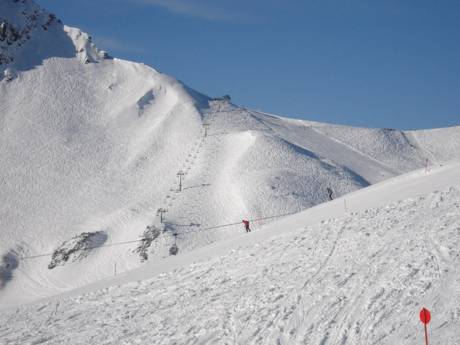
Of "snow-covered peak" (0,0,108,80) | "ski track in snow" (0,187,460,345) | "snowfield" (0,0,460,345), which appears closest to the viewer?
"ski track in snow" (0,187,460,345)

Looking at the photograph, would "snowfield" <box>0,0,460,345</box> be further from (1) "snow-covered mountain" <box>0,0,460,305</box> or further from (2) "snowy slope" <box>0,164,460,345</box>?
(1) "snow-covered mountain" <box>0,0,460,305</box>

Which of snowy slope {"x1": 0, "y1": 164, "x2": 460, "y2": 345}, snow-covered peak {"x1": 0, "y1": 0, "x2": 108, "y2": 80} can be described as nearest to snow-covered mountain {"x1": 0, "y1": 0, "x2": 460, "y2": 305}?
snow-covered peak {"x1": 0, "y1": 0, "x2": 108, "y2": 80}

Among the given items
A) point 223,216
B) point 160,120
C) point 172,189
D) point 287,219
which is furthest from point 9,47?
point 287,219

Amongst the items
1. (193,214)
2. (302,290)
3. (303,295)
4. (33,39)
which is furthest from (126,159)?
(303,295)

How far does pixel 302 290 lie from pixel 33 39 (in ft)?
272

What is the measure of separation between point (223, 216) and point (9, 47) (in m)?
53.4

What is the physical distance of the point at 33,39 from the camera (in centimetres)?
8769

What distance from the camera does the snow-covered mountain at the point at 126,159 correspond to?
147 feet

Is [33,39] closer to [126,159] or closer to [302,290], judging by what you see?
[126,159]

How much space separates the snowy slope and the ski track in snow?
0.13ft

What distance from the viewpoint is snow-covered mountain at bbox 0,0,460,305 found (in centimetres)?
4491

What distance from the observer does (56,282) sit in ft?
136

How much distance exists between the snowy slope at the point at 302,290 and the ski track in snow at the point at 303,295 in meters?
0.04

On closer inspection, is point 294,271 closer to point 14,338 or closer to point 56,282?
point 14,338
